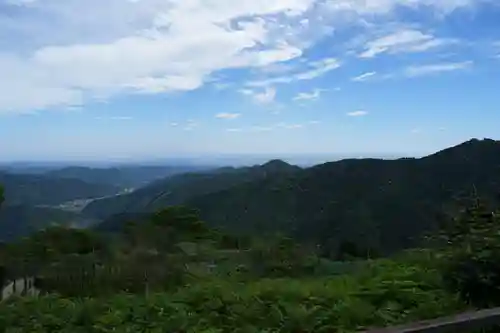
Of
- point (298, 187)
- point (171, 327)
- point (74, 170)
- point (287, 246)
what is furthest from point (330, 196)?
point (74, 170)

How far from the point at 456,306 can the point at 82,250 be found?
559cm

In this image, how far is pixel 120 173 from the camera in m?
70.8

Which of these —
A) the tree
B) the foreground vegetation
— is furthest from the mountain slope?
the tree

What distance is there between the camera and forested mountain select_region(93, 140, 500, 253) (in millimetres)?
20344

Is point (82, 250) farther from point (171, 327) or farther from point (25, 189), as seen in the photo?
point (25, 189)

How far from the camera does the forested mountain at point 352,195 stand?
20344 millimetres

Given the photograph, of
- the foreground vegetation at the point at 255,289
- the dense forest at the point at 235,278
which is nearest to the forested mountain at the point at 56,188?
the dense forest at the point at 235,278

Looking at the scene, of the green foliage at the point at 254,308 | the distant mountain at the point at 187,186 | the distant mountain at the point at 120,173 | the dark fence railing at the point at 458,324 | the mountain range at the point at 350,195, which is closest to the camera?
the dark fence railing at the point at 458,324

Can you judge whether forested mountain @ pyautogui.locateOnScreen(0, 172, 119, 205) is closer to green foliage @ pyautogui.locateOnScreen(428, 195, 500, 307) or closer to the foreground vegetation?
the foreground vegetation

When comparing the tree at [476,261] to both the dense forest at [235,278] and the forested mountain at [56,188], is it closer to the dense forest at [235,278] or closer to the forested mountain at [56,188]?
the dense forest at [235,278]

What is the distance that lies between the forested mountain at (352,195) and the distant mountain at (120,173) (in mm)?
27251

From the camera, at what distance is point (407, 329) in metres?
2.54

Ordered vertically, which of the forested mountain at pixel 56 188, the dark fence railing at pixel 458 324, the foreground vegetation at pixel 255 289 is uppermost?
the dark fence railing at pixel 458 324

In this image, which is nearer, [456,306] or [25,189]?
[456,306]
